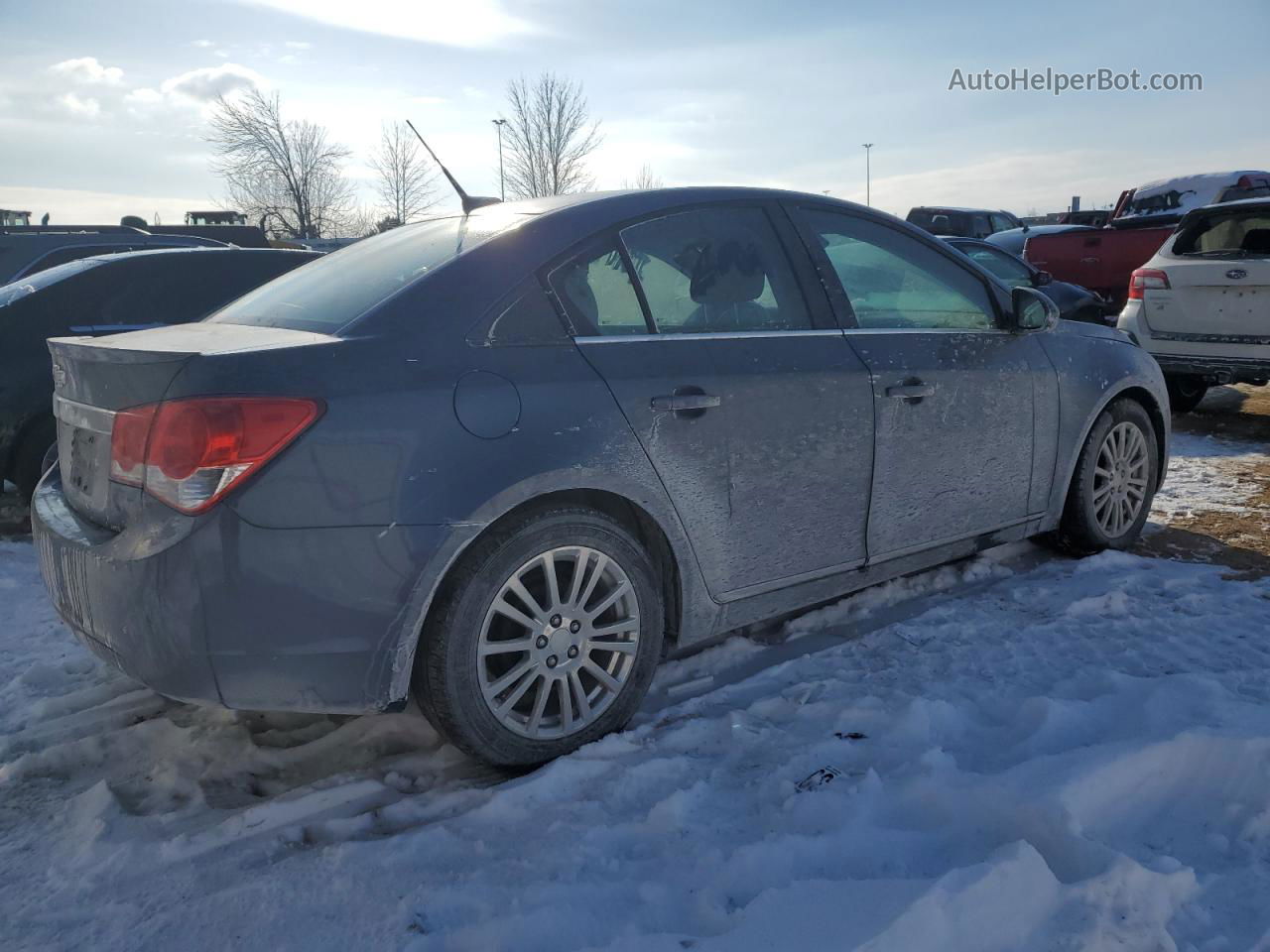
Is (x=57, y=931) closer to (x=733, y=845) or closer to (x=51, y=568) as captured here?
(x=51, y=568)

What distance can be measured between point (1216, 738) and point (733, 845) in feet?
4.28

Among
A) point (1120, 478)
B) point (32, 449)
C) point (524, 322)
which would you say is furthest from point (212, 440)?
point (1120, 478)

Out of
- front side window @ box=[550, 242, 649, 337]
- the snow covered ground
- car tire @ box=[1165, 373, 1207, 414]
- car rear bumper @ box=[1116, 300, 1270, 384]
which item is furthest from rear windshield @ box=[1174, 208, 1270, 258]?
front side window @ box=[550, 242, 649, 337]

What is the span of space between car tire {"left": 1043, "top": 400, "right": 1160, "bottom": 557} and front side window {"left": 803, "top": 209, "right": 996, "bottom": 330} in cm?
87

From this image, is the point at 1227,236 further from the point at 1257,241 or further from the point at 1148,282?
the point at 1148,282

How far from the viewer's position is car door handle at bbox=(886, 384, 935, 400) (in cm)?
337

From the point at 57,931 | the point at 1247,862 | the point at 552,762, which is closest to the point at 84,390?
the point at 57,931

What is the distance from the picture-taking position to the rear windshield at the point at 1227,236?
722cm

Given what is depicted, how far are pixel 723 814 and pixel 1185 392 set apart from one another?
25.4ft

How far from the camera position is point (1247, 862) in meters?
2.14

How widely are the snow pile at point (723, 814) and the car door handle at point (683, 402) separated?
93cm

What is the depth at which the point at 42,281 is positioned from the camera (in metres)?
5.48

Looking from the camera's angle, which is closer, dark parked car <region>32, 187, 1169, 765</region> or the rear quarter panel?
dark parked car <region>32, 187, 1169, 765</region>

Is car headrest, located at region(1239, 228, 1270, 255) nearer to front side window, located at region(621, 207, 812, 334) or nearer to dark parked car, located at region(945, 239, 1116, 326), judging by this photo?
dark parked car, located at region(945, 239, 1116, 326)
